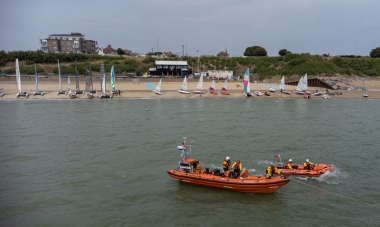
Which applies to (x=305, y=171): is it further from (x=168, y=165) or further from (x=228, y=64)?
(x=228, y=64)

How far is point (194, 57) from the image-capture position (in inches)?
4190

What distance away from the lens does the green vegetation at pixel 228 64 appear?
86.4 m

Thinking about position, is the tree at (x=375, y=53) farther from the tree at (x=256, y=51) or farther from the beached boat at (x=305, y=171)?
the beached boat at (x=305, y=171)

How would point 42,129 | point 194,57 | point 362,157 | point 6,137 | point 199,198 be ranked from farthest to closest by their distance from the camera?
1. point 194,57
2. point 42,129
3. point 6,137
4. point 362,157
5. point 199,198

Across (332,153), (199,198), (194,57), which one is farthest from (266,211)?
(194,57)

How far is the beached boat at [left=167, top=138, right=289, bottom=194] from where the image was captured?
17.6m

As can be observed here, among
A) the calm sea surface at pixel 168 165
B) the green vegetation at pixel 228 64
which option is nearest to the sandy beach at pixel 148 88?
the green vegetation at pixel 228 64

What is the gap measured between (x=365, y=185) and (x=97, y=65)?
277 feet

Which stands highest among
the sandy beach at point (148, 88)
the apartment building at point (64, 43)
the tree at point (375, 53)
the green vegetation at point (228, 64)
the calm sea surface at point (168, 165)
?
the apartment building at point (64, 43)

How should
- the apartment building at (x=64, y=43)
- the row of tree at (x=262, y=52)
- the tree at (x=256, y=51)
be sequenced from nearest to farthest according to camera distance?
the row of tree at (x=262, y=52) < the tree at (x=256, y=51) < the apartment building at (x=64, y=43)

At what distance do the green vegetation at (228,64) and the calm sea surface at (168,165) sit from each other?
4615cm

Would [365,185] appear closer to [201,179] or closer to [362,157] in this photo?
[362,157]

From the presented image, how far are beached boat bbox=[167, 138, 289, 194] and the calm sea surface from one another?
0.47 m

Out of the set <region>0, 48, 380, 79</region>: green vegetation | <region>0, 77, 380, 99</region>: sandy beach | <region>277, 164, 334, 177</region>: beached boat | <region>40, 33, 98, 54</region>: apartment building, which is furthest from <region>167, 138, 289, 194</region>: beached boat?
<region>40, 33, 98, 54</region>: apartment building
